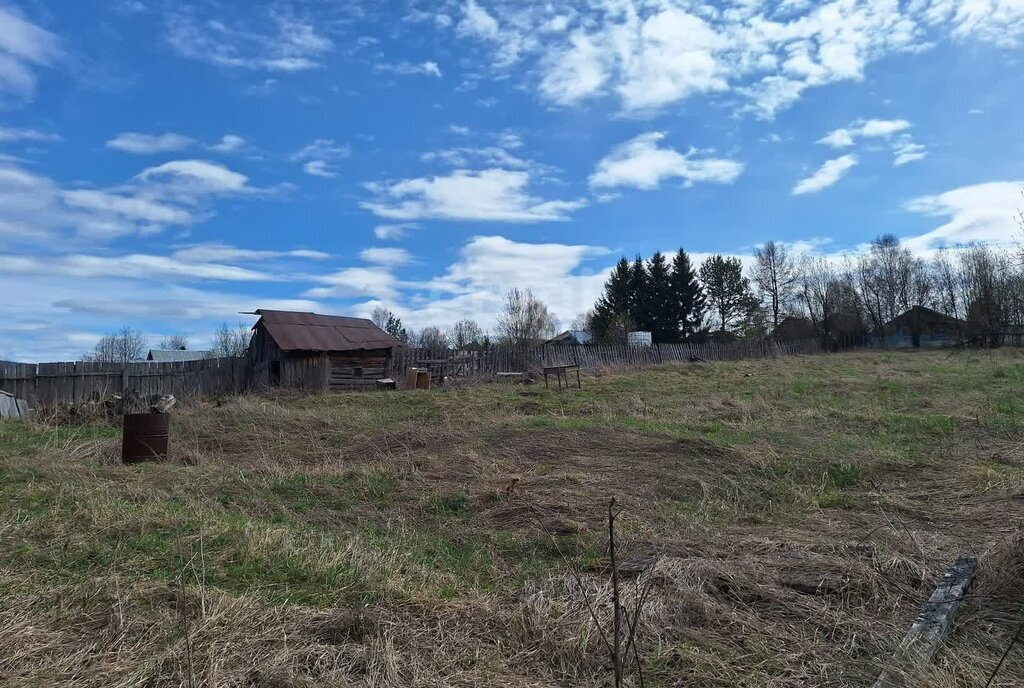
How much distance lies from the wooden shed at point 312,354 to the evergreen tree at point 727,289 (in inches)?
1598

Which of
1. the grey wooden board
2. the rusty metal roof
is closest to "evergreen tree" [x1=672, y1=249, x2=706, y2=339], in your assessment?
the rusty metal roof

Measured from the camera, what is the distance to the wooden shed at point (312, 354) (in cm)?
2353

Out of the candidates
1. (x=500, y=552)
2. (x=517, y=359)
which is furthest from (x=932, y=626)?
(x=517, y=359)

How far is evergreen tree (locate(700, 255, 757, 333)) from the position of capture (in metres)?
59.2

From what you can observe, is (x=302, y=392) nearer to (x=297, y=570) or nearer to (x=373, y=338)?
(x=373, y=338)

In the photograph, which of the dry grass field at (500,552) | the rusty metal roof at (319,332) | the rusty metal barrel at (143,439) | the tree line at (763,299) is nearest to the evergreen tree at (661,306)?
the tree line at (763,299)

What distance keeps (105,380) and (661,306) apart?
44.0 meters

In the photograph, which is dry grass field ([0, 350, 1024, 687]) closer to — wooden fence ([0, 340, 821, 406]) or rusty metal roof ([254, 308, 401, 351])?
wooden fence ([0, 340, 821, 406])

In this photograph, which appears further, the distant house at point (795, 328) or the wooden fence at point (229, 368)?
the distant house at point (795, 328)

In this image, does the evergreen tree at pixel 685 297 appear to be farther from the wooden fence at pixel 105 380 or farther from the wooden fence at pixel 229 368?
the wooden fence at pixel 105 380

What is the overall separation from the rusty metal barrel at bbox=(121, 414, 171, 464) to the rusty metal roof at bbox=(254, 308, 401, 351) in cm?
1389

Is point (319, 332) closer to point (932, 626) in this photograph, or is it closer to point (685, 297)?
point (932, 626)

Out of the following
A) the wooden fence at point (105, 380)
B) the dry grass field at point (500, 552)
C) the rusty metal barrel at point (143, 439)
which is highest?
the wooden fence at point (105, 380)

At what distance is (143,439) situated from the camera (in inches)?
361
